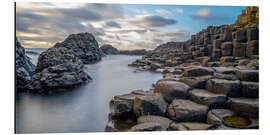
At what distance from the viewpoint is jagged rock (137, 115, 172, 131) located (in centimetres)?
282

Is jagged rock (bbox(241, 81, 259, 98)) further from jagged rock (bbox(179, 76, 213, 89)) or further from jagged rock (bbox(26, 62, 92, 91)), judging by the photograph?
jagged rock (bbox(26, 62, 92, 91))

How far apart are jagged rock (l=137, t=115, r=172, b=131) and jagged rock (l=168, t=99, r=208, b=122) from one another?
17cm

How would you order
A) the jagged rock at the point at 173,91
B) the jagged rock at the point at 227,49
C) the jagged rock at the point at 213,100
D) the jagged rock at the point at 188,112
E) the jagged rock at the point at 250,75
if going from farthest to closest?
the jagged rock at the point at 227,49 → the jagged rock at the point at 173,91 → the jagged rock at the point at 250,75 → the jagged rock at the point at 213,100 → the jagged rock at the point at 188,112

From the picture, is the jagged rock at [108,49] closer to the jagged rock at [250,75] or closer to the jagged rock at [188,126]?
the jagged rock at [188,126]

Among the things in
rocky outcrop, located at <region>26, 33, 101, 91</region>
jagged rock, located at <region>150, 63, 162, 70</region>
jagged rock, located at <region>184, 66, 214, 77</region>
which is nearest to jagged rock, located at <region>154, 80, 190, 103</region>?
jagged rock, located at <region>184, 66, 214, 77</region>

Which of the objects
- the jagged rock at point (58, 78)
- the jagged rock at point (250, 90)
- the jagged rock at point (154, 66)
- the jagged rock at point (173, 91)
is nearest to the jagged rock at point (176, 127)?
the jagged rock at point (173, 91)

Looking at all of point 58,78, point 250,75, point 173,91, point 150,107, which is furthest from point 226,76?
point 58,78

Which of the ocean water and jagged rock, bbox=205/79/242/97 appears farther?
jagged rock, bbox=205/79/242/97

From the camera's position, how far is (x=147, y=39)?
434 centimetres

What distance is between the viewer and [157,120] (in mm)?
2941

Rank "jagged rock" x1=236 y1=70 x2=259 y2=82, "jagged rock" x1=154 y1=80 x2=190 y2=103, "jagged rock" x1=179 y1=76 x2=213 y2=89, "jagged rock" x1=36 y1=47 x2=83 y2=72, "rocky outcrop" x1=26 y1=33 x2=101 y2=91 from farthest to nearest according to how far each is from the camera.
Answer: "jagged rock" x1=36 y1=47 x2=83 y2=72, "rocky outcrop" x1=26 y1=33 x2=101 y2=91, "jagged rock" x1=179 y1=76 x2=213 y2=89, "jagged rock" x1=154 y1=80 x2=190 y2=103, "jagged rock" x1=236 y1=70 x2=259 y2=82

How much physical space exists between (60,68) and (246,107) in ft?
18.9

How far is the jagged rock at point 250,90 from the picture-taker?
3.10m

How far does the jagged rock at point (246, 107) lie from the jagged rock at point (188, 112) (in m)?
0.54
